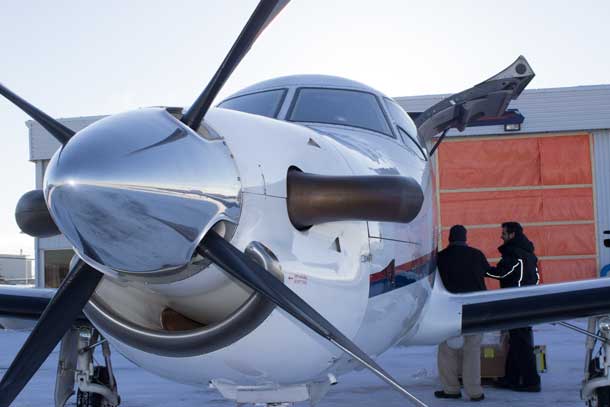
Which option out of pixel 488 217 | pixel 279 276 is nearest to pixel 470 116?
pixel 279 276

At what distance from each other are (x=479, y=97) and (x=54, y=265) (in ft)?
52.1

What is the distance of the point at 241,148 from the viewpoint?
2.54 meters

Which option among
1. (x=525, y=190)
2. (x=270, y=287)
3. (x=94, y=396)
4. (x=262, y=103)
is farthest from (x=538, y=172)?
(x=270, y=287)

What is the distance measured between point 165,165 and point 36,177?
19.6 m

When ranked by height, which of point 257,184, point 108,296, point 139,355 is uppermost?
point 257,184

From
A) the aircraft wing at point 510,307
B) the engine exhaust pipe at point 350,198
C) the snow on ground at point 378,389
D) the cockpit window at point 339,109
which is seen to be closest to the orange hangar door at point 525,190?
the snow on ground at point 378,389

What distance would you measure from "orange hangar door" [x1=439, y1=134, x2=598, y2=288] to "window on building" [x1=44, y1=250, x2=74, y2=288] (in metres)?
10.8

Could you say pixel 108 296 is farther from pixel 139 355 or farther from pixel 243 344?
pixel 243 344

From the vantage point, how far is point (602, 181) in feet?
60.3

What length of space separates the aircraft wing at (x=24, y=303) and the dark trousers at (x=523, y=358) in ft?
15.8

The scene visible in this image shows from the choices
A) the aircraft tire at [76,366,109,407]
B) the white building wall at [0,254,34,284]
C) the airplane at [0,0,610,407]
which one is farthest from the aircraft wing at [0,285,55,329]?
the white building wall at [0,254,34,284]

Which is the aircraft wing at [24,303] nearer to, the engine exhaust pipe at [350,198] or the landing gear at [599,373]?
the engine exhaust pipe at [350,198]

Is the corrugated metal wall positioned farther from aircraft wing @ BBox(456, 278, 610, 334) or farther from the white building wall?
the white building wall

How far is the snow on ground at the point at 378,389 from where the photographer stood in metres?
7.04
